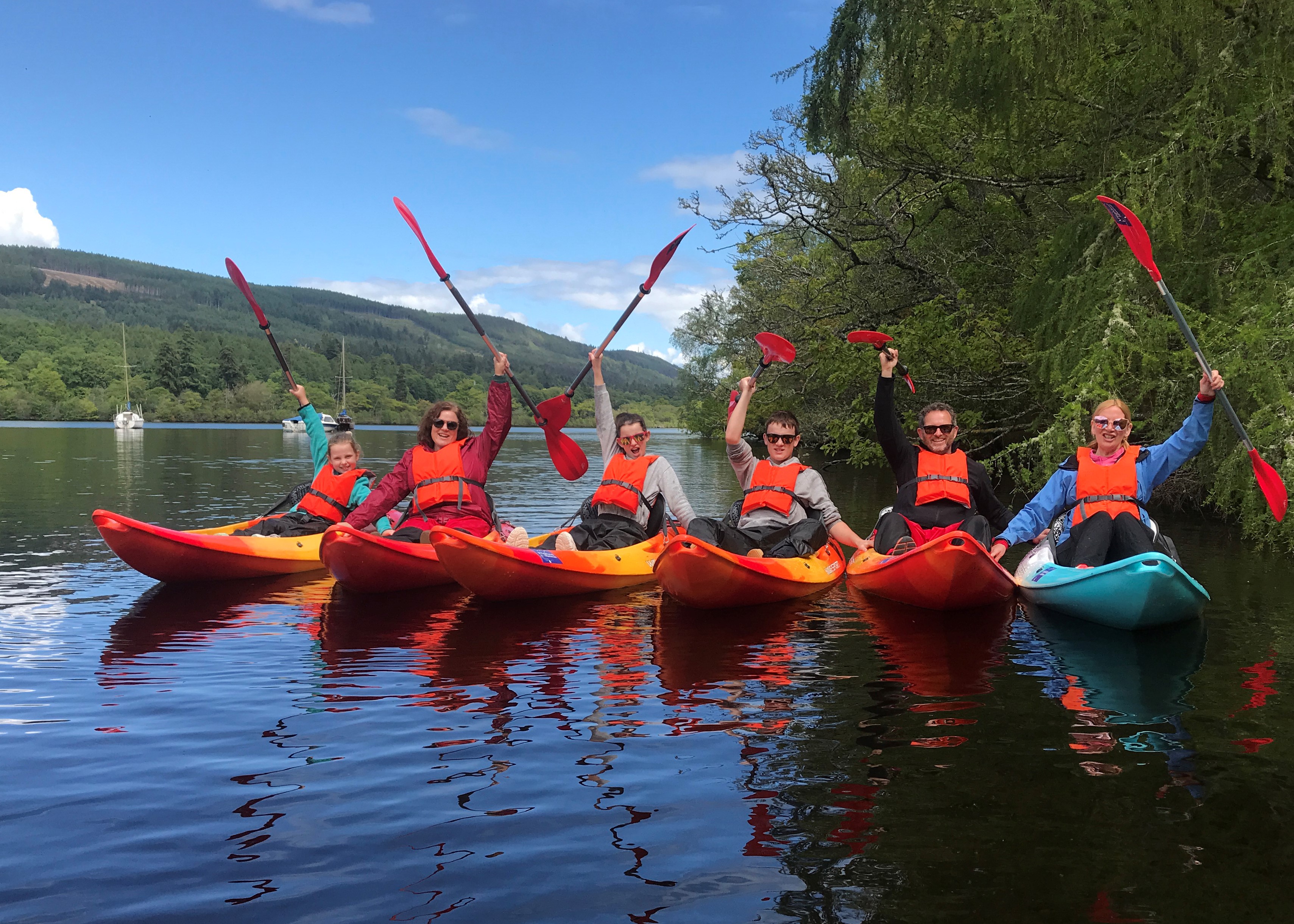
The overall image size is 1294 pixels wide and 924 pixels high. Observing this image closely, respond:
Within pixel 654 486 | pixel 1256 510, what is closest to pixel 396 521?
pixel 654 486

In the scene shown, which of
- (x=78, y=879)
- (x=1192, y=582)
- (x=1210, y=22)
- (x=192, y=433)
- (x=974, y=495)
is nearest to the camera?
(x=78, y=879)

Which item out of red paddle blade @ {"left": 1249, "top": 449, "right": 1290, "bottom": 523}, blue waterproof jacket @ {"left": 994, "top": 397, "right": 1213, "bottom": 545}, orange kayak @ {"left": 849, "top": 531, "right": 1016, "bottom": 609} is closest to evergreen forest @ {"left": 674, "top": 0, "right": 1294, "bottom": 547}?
red paddle blade @ {"left": 1249, "top": 449, "right": 1290, "bottom": 523}

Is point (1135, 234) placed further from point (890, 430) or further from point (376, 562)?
point (376, 562)

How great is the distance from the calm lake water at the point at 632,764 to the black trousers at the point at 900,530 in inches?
20.6

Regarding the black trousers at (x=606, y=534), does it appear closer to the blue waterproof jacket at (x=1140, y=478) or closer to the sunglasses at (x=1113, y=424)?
the blue waterproof jacket at (x=1140, y=478)

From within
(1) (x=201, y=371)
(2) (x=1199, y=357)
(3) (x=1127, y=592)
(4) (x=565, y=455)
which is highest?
(1) (x=201, y=371)

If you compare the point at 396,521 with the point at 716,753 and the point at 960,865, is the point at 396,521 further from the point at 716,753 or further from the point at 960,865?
the point at 960,865

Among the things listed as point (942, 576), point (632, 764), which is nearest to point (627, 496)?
point (942, 576)

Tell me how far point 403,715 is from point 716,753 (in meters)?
1.48

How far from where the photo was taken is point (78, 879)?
2.80 m

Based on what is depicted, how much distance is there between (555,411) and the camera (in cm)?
957

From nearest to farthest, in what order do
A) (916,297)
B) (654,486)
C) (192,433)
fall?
(654,486) < (916,297) < (192,433)

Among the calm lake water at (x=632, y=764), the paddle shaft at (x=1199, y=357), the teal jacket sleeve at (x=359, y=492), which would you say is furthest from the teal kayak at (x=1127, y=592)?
the teal jacket sleeve at (x=359, y=492)

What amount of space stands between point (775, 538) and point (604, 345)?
2.51 meters
